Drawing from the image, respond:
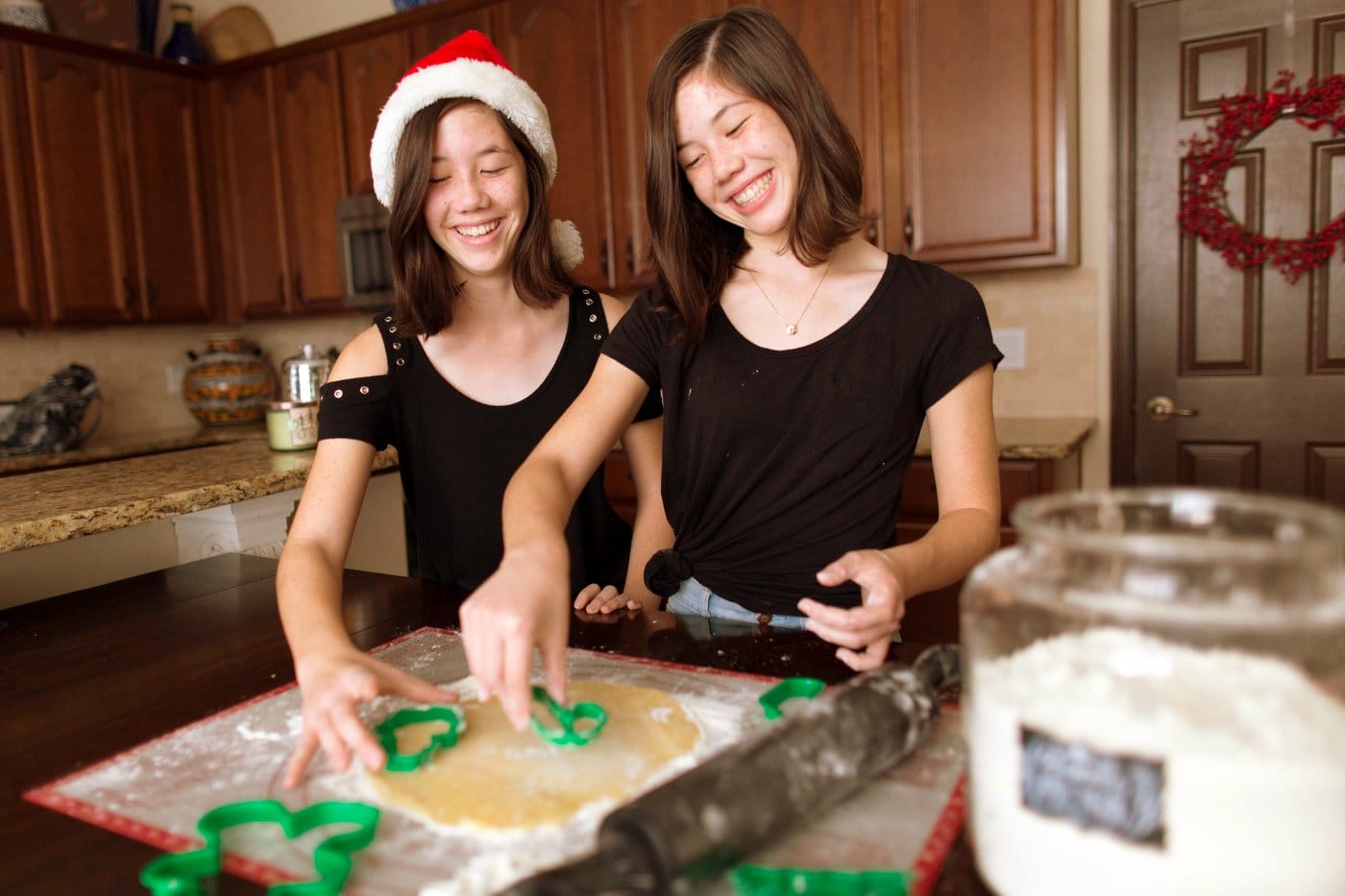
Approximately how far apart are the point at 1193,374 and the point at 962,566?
6.31 ft

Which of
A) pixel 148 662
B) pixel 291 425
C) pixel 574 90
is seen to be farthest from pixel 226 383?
pixel 148 662

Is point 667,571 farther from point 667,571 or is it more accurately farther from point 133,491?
point 133,491

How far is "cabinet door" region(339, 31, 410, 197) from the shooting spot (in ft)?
11.1

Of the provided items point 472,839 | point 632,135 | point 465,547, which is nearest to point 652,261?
point 465,547

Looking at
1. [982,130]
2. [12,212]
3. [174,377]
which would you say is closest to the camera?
[982,130]

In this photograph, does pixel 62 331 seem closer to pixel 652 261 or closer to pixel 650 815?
pixel 652 261

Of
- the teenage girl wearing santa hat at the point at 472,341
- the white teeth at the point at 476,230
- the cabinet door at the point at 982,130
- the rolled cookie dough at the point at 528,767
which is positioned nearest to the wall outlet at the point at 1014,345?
the cabinet door at the point at 982,130

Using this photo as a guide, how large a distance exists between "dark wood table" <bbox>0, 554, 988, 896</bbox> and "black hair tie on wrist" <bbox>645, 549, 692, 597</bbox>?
0.15 meters

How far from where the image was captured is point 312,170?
3.65 metres

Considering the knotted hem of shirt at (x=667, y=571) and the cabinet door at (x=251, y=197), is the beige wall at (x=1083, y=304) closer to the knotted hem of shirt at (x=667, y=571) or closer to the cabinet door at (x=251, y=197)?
the knotted hem of shirt at (x=667, y=571)

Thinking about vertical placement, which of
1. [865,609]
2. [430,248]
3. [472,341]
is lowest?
[865,609]

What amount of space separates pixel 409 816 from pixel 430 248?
0.93 meters

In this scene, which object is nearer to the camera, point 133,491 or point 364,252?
point 133,491

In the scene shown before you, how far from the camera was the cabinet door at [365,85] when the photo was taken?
3.37m
